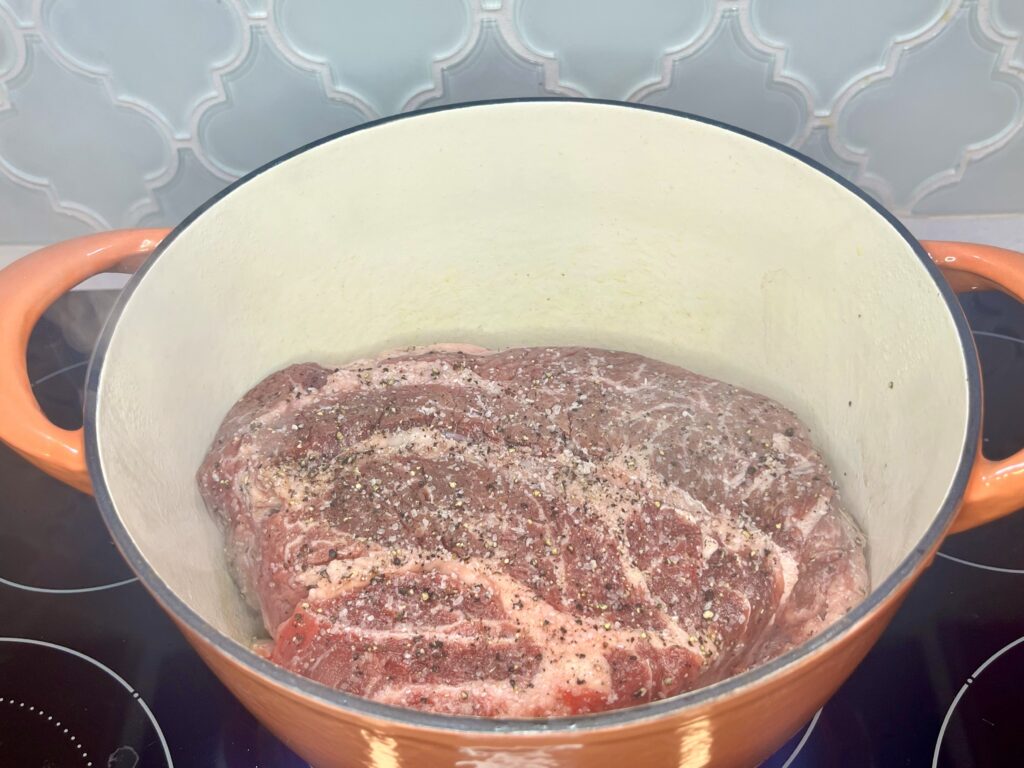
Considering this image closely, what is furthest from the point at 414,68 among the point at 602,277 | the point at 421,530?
the point at 421,530

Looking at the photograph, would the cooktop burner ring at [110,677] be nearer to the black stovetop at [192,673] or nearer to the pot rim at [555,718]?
the black stovetop at [192,673]

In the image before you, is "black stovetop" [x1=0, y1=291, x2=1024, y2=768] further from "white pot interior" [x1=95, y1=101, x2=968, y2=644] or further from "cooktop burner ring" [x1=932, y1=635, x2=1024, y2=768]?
"white pot interior" [x1=95, y1=101, x2=968, y2=644]

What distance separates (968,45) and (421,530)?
903mm

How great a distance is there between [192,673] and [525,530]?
16.8 inches

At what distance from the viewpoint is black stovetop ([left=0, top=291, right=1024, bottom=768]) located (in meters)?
0.95

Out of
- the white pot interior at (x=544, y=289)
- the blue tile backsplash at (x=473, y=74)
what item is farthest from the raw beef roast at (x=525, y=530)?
the blue tile backsplash at (x=473, y=74)

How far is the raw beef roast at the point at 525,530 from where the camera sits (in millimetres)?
878

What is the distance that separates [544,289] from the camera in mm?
1275

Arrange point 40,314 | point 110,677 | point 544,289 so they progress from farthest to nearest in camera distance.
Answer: point 544,289
point 110,677
point 40,314

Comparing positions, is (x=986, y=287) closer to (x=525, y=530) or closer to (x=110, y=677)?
(x=525, y=530)

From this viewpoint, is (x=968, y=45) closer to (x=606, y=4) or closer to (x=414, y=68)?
(x=606, y=4)

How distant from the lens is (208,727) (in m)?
0.97

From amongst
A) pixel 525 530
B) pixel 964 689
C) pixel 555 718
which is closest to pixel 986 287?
pixel 964 689

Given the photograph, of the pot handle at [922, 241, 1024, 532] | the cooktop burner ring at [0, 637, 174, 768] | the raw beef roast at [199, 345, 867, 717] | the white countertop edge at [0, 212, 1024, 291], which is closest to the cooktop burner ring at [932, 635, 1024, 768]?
the raw beef roast at [199, 345, 867, 717]
